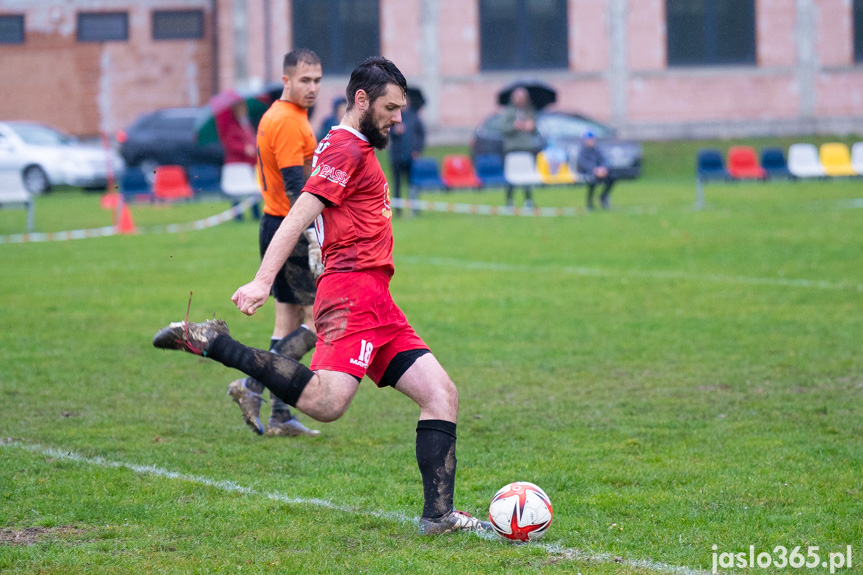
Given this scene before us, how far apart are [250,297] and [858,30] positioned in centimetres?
3955

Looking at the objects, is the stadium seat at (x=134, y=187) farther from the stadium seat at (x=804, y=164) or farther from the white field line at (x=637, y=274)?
the stadium seat at (x=804, y=164)

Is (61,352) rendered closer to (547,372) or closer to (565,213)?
(547,372)

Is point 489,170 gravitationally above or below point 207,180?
above

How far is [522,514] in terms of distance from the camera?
4.66m

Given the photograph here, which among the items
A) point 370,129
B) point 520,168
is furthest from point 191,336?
point 520,168

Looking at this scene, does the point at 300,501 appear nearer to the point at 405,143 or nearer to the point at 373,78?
the point at 373,78

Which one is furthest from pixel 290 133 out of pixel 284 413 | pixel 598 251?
pixel 598 251

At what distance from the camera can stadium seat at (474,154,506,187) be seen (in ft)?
93.1

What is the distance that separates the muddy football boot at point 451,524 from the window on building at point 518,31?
114 ft

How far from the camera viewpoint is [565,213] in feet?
73.8

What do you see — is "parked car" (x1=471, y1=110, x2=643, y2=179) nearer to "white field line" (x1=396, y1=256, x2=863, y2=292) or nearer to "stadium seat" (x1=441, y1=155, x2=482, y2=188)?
"stadium seat" (x1=441, y1=155, x2=482, y2=188)

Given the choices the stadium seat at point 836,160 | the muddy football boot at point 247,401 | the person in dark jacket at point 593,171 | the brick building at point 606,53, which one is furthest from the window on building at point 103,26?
the muddy football boot at point 247,401

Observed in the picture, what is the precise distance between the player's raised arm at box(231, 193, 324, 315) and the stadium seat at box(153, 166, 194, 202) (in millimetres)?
23020

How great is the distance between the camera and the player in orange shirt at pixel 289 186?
649 centimetres
